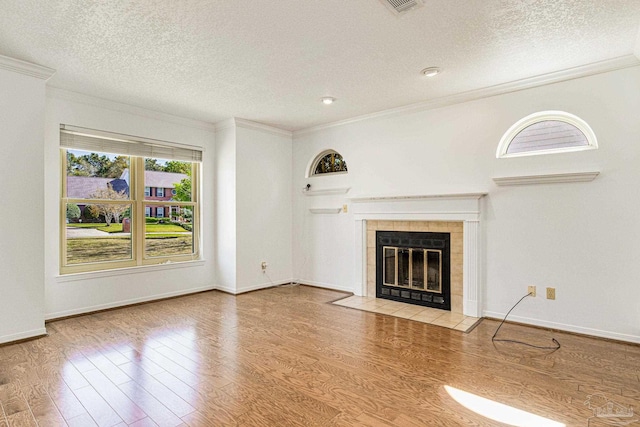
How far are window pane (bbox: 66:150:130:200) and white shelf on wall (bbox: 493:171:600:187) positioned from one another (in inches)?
176

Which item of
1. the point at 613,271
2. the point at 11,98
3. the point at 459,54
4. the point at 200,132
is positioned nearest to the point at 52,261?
the point at 11,98

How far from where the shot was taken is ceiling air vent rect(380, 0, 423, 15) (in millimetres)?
2252

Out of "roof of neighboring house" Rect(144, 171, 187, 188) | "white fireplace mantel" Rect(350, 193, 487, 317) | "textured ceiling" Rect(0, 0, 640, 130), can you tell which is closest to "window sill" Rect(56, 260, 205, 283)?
"roof of neighboring house" Rect(144, 171, 187, 188)

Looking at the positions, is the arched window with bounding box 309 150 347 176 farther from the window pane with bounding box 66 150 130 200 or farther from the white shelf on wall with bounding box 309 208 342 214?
the window pane with bounding box 66 150 130 200

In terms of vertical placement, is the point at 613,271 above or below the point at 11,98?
below

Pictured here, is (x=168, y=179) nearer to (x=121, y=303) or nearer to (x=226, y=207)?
(x=226, y=207)

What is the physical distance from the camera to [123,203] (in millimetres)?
4465

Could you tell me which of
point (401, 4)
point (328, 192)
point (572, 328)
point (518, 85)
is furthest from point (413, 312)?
point (401, 4)

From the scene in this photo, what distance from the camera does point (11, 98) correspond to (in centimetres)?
319

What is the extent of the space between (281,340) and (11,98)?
3.31 meters

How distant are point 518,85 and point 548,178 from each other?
1.01 meters

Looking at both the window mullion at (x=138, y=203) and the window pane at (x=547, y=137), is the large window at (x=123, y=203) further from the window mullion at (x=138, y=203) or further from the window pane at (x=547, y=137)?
the window pane at (x=547, y=137)

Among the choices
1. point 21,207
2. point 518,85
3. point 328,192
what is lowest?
point 21,207

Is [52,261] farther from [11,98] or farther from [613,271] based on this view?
[613,271]
